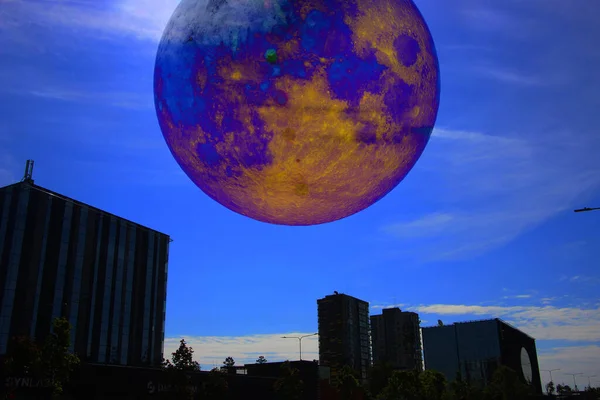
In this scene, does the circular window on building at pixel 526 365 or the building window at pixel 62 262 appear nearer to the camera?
the building window at pixel 62 262

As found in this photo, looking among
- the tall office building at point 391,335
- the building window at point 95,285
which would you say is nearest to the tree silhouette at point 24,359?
the building window at point 95,285

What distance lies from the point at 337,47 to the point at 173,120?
127 cm

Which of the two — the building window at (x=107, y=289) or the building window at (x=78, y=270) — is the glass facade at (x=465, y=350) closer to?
the building window at (x=107, y=289)

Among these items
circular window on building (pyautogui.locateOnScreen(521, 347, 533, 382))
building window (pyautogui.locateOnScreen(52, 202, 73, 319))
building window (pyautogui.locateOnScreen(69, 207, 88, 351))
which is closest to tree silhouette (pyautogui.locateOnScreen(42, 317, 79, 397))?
building window (pyautogui.locateOnScreen(52, 202, 73, 319))

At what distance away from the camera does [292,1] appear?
3410 millimetres

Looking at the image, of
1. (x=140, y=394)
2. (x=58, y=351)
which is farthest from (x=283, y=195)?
(x=140, y=394)

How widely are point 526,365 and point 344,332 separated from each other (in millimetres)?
56920

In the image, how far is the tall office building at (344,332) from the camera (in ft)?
514

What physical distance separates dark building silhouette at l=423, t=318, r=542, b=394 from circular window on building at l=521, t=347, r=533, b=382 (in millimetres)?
443

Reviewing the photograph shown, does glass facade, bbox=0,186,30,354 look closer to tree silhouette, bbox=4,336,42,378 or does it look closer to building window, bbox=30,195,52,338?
building window, bbox=30,195,52,338

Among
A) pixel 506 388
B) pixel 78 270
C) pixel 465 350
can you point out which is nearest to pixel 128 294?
pixel 78 270

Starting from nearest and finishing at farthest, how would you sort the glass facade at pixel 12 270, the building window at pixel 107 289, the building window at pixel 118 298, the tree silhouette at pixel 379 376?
the glass facade at pixel 12 270
the building window at pixel 107 289
the building window at pixel 118 298
the tree silhouette at pixel 379 376

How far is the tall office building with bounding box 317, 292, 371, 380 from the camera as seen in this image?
157m

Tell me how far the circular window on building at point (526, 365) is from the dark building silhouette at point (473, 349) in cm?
44
